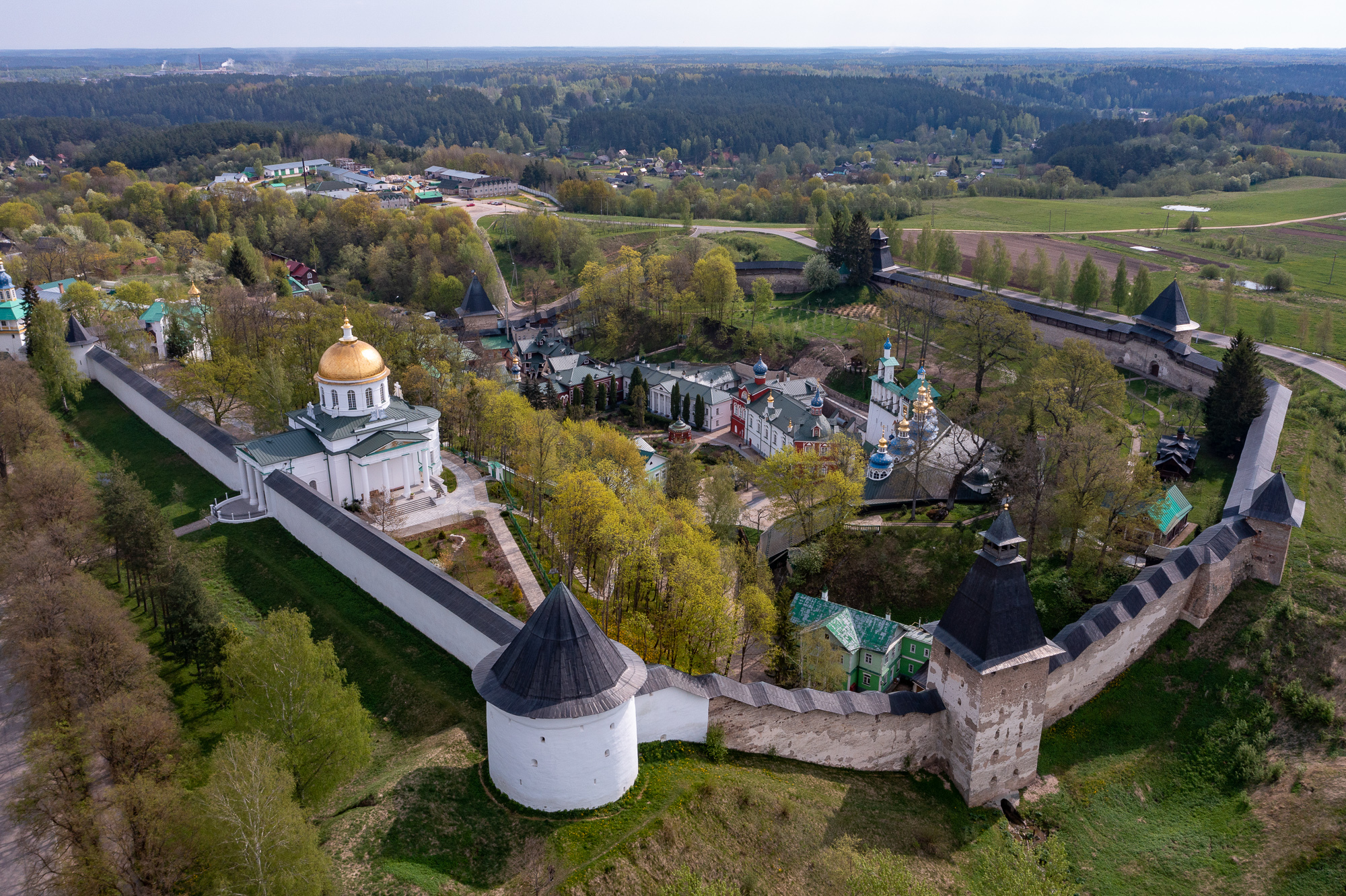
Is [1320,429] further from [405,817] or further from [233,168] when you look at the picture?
[233,168]

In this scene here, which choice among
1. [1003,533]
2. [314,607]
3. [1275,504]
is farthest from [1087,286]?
[314,607]

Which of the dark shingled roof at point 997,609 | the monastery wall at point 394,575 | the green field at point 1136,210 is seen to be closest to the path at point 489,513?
the monastery wall at point 394,575

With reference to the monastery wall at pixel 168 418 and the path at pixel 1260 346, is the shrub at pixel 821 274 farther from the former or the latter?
the monastery wall at pixel 168 418

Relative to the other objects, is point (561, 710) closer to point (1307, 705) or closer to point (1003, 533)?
point (1003, 533)

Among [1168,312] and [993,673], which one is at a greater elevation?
[1168,312]

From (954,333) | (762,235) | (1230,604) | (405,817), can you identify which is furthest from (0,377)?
(762,235)
